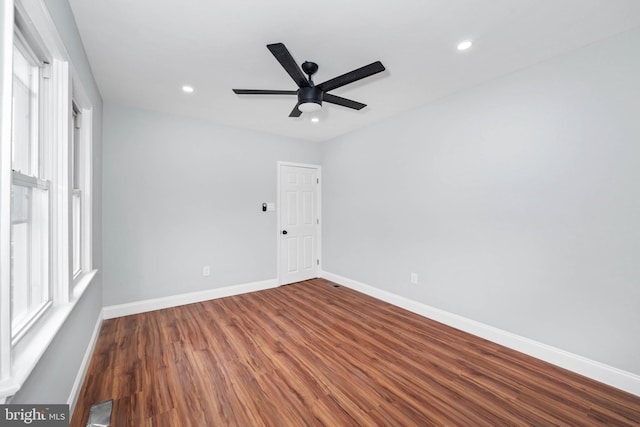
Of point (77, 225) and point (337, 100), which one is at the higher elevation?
point (337, 100)

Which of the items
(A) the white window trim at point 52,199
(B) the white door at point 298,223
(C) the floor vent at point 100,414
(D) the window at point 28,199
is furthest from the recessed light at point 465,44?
(C) the floor vent at point 100,414

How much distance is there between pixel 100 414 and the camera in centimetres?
172

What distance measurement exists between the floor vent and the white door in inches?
112

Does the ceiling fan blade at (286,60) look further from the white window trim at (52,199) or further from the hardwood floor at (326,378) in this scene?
the hardwood floor at (326,378)

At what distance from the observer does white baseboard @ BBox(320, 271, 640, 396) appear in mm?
1968

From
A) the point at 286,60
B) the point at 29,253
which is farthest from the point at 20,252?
the point at 286,60

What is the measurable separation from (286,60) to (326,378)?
2.40 m

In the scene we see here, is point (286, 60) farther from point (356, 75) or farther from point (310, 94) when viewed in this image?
point (356, 75)

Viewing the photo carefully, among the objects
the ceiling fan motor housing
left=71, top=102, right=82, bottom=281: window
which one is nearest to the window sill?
left=71, top=102, right=82, bottom=281: window

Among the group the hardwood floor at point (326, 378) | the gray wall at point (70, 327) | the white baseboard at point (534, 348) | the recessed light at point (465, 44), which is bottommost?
the hardwood floor at point (326, 378)

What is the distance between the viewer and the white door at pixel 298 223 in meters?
4.62

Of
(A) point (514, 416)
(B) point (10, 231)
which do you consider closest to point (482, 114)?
(A) point (514, 416)

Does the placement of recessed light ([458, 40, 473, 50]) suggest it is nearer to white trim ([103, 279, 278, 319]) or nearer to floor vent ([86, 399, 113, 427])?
floor vent ([86, 399, 113, 427])

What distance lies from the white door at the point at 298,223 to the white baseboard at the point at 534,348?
1.75 m
